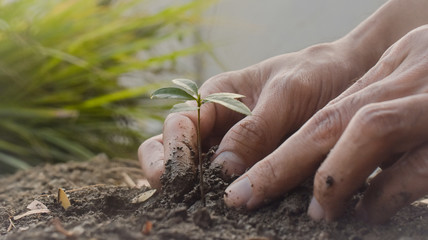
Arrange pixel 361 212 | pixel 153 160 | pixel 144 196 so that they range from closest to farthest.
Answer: pixel 361 212 → pixel 144 196 → pixel 153 160

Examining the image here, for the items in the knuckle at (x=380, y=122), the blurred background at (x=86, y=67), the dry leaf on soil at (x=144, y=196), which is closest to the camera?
the knuckle at (x=380, y=122)

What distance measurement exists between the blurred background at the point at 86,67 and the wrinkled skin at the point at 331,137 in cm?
118

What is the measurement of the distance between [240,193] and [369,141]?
24cm

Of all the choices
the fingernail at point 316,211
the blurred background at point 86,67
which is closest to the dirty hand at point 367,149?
the fingernail at point 316,211

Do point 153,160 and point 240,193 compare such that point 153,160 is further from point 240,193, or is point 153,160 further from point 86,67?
point 86,67

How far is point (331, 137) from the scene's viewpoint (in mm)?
749

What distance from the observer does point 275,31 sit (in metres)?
2.43

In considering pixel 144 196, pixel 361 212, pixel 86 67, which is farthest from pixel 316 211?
pixel 86 67

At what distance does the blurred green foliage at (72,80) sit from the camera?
93.2 inches

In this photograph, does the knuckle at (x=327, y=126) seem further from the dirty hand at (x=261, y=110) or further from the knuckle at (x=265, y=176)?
the dirty hand at (x=261, y=110)

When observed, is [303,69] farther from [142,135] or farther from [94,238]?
[142,135]

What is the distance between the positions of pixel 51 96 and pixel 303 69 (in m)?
1.66

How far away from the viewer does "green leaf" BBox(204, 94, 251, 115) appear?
2.30ft

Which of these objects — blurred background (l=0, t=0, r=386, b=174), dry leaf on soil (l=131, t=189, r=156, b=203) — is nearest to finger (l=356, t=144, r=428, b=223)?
dry leaf on soil (l=131, t=189, r=156, b=203)
